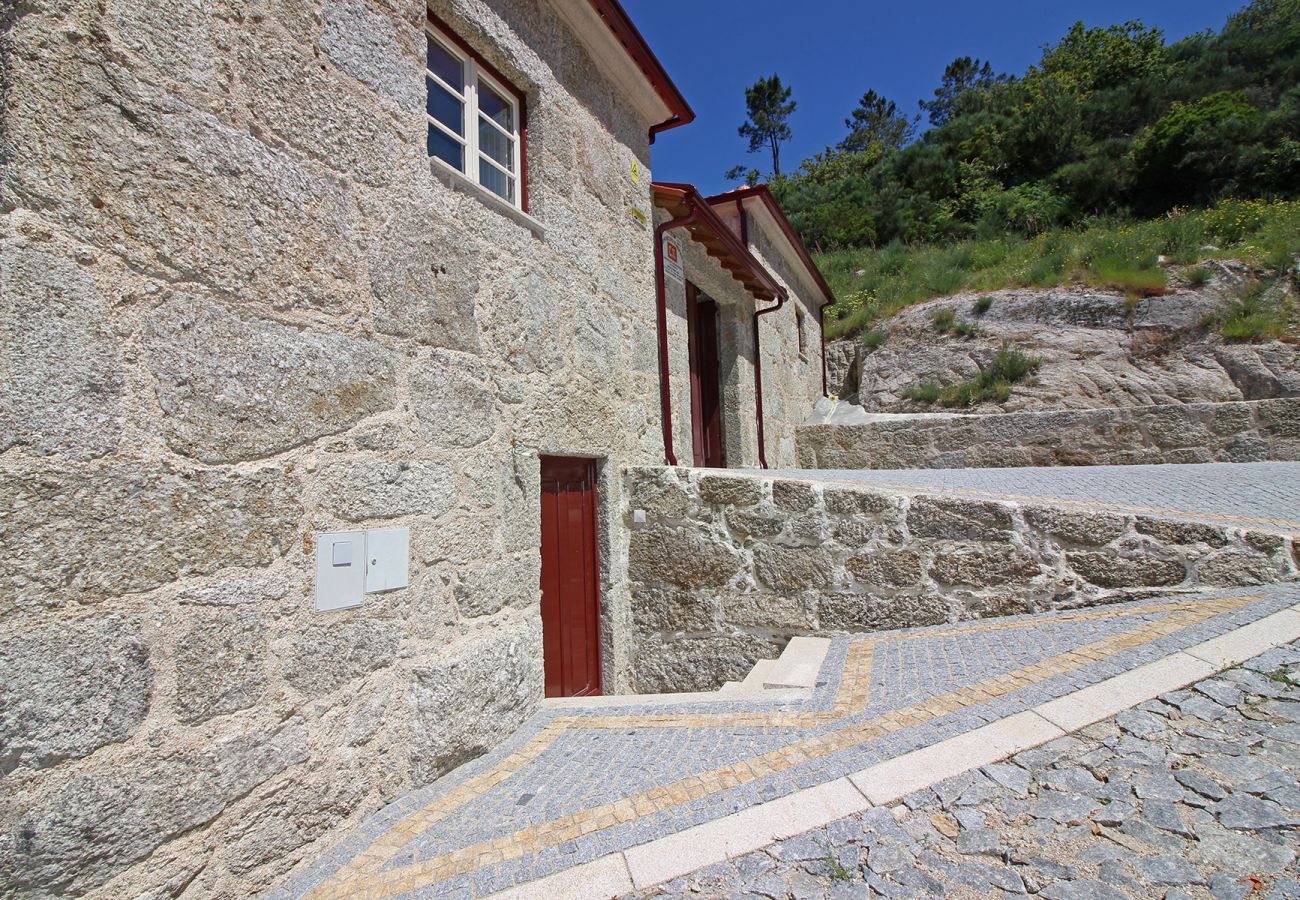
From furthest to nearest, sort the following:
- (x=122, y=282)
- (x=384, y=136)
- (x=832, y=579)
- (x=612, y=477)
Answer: (x=612, y=477), (x=832, y=579), (x=384, y=136), (x=122, y=282)

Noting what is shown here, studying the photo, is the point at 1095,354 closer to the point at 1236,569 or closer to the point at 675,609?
the point at 1236,569

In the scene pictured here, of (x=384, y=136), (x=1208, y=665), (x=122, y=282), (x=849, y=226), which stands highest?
(x=849, y=226)

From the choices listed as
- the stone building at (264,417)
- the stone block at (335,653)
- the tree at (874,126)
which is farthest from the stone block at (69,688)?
the tree at (874,126)

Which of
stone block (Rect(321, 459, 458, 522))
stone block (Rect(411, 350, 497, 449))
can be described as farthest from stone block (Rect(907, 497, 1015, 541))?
stone block (Rect(321, 459, 458, 522))

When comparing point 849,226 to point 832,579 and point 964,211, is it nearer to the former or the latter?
point 964,211

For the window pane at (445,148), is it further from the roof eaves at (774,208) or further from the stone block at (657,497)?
the roof eaves at (774,208)

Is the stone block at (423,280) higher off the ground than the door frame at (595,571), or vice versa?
the stone block at (423,280)

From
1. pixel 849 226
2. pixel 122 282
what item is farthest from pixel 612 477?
pixel 849 226

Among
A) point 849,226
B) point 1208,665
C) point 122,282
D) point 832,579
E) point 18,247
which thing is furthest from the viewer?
point 849,226

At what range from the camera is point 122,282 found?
6.05 ft

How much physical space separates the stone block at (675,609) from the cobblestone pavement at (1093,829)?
7.95 feet

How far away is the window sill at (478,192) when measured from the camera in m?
3.07

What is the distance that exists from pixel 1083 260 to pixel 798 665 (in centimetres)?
1147

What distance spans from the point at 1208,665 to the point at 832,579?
1.90 metres
